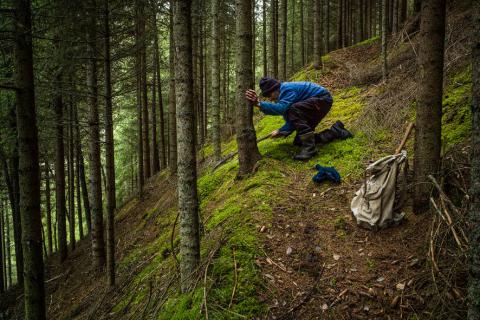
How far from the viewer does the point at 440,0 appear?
3.40 meters

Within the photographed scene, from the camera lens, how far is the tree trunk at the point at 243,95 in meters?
5.53

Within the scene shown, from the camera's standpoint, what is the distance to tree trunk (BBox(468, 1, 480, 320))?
165 cm

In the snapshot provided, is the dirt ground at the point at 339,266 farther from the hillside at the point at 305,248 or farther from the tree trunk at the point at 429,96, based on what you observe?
the tree trunk at the point at 429,96

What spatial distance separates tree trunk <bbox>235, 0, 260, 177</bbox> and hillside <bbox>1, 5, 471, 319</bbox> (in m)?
0.34

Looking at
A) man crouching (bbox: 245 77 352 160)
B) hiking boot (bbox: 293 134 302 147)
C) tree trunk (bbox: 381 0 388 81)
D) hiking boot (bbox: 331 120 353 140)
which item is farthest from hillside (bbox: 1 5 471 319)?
tree trunk (bbox: 381 0 388 81)

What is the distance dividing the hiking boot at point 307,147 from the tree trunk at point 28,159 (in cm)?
416

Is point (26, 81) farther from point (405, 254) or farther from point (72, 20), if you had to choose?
point (405, 254)

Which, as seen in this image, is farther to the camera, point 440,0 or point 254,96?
point 254,96

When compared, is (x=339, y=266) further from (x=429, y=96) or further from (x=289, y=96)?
(x=289, y=96)

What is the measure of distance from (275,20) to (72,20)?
13.2 metres

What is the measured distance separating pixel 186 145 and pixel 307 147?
3189 millimetres

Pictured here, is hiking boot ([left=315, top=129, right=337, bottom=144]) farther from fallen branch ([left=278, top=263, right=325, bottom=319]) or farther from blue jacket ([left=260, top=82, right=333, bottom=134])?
fallen branch ([left=278, top=263, right=325, bottom=319])

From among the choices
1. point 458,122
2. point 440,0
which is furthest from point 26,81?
point 458,122

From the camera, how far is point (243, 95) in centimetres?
573
